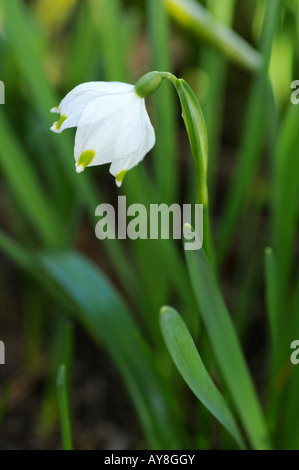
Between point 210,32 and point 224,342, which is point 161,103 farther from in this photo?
point 224,342

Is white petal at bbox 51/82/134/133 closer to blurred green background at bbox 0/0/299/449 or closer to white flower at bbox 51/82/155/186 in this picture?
white flower at bbox 51/82/155/186

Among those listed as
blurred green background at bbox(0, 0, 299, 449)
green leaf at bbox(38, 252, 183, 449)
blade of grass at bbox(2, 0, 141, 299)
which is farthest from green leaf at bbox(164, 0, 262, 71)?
green leaf at bbox(38, 252, 183, 449)

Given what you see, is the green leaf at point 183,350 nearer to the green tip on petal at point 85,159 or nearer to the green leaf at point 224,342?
the green leaf at point 224,342

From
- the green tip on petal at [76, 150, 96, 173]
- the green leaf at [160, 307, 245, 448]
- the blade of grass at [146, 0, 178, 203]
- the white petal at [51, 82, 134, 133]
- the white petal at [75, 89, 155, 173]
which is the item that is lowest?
the green leaf at [160, 307, 245, 448]

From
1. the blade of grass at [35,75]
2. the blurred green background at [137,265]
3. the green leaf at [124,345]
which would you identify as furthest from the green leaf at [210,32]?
the green leaf at [124,345]

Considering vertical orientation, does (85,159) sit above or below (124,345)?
above

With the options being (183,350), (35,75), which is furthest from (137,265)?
(183,350)
